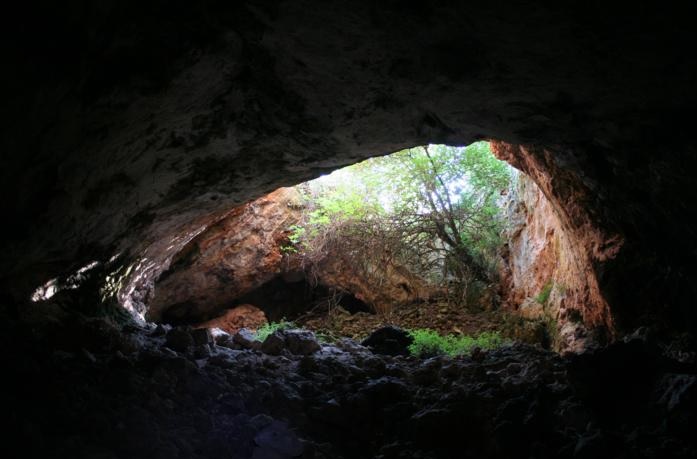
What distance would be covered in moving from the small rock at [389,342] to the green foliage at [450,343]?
4.2 inches

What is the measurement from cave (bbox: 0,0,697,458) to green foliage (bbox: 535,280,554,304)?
6.88 feet

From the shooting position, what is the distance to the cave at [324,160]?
214cm

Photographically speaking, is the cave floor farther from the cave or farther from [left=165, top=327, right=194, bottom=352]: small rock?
[left=165, top=327, right=194, bottom=352]: small rock

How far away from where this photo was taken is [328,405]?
3.03 metres

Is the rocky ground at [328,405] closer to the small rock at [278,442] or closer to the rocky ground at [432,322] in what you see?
the small rock at [278,442]

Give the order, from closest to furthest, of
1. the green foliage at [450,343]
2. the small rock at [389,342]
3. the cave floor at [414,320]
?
→ the small rock at [389,342] < the green foliage at [450,343] < the cave floor at [414,320]

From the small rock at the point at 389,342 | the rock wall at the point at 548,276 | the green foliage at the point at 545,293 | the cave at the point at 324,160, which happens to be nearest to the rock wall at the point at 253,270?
the rock wall at the point at 548,276

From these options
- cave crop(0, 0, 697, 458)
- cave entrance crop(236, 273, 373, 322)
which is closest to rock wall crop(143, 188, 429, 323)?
cave entrance crop(236, 273, 373, 322)

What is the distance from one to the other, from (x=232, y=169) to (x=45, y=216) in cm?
174

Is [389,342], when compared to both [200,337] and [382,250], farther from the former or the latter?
[382,250]

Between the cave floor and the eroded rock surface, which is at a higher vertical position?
the eroded rock surface

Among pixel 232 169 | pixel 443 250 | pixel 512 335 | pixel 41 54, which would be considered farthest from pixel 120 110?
pixel 443 250

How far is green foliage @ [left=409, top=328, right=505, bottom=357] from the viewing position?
5801 mm

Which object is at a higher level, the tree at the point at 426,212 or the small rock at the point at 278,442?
the tree at the point at 426,212
